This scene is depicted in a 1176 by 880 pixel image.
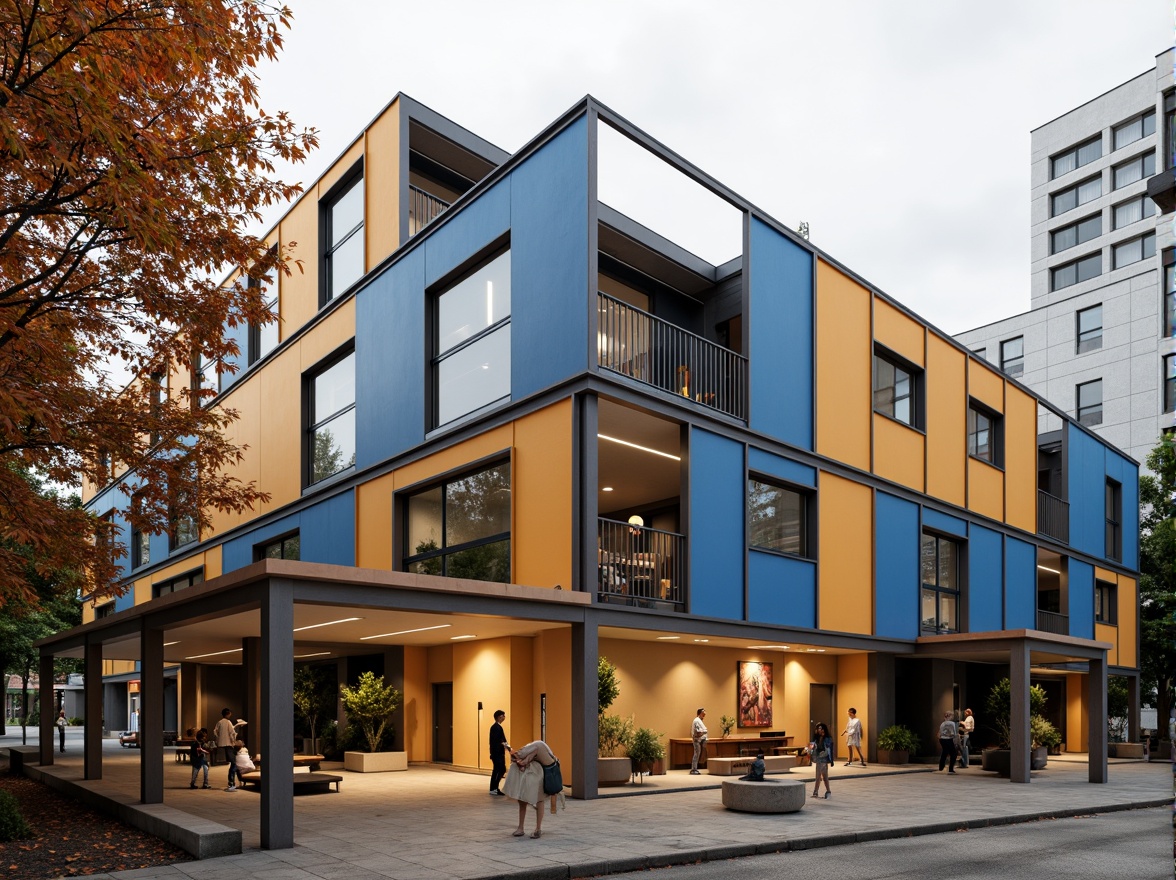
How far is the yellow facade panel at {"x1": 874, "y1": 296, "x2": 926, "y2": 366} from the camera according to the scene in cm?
2588

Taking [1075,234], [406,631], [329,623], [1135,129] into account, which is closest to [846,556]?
[406,631]

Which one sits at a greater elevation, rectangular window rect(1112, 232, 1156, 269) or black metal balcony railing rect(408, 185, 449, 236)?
rectangular window rect(1112, 232, 1156, 269)

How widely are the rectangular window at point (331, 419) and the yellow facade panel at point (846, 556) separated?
11659 mm

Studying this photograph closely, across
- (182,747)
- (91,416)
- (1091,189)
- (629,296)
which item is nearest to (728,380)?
(629,296)

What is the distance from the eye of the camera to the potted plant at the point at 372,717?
2269 cm

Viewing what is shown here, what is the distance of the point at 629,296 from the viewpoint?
25.6m

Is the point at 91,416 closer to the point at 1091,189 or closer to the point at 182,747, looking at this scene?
the point at 182,747

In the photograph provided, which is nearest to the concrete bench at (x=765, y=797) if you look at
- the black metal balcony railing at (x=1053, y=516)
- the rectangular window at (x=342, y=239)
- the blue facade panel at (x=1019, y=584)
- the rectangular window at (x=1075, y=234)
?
the rectangular window at (x=342, y=239)

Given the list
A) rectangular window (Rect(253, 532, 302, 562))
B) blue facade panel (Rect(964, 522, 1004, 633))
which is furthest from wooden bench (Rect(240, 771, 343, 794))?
blue facade panel (Rect(964, 522, 1004, 633))

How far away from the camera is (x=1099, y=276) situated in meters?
60.0

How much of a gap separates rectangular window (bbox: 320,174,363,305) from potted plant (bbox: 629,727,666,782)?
44.4 feet

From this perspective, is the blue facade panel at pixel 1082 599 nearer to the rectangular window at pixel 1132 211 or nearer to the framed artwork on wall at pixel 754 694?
the framed artwork on wall at pixel 754 694

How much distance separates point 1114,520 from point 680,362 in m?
25.7

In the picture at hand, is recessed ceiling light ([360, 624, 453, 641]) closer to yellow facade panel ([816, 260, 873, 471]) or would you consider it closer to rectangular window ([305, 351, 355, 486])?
rectangular window ([305, 351, 355, 486])
